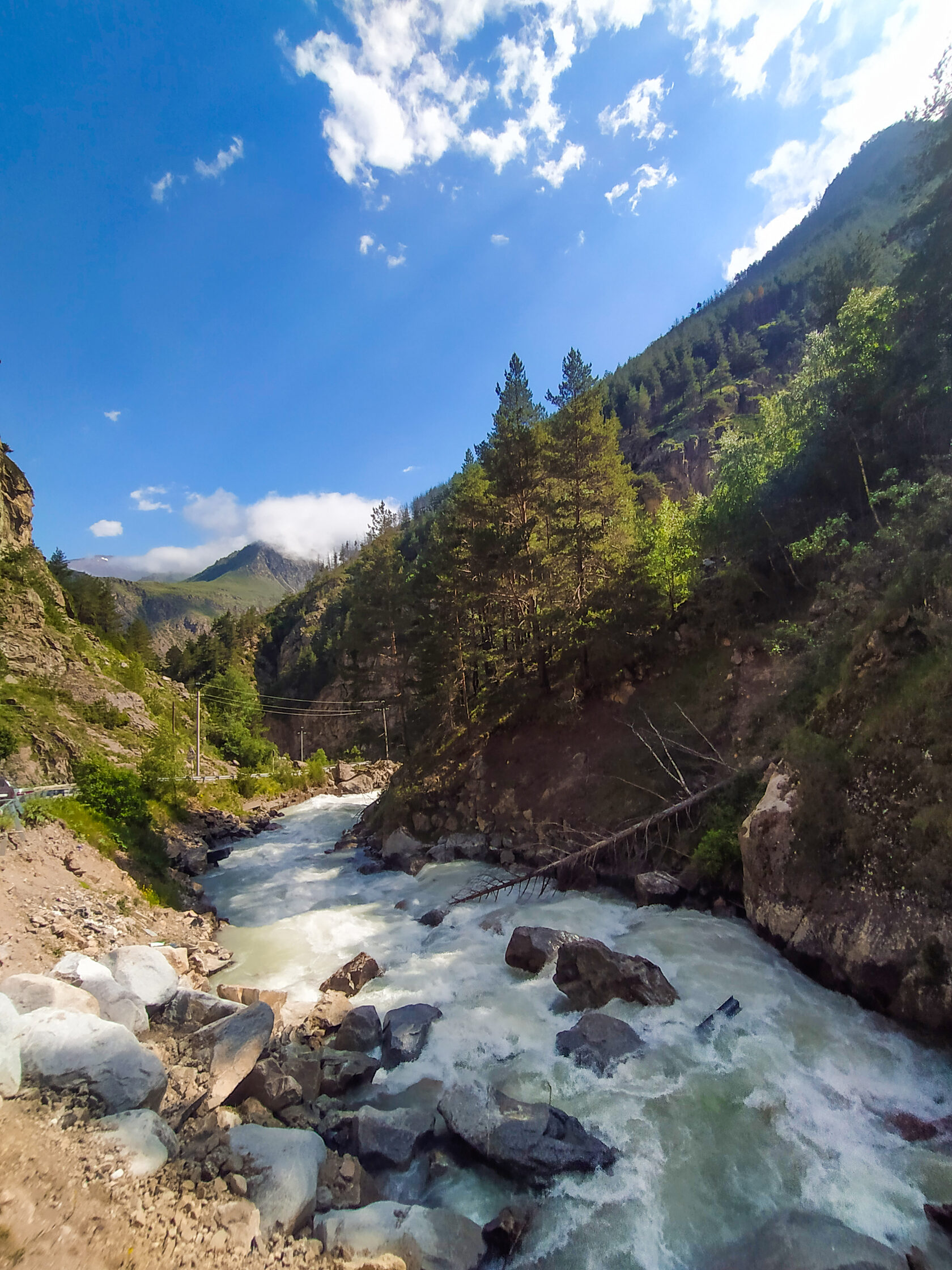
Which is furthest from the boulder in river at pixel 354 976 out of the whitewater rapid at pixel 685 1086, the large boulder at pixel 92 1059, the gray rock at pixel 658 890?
the gray rock at pixel 658 890

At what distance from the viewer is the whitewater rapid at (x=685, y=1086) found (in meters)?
5.65

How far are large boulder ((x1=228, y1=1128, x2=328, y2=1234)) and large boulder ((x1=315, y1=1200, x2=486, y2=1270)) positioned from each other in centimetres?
30

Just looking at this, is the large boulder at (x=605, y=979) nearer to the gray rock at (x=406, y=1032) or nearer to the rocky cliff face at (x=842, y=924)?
the gray rock at (x=406, y=1032)

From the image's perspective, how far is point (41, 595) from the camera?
4253 centimetres

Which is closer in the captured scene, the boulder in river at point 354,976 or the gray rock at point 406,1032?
the gray rock at point 406,1032

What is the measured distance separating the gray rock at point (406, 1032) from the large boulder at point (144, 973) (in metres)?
3.73

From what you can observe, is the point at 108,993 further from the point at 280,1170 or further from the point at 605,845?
the point at 605,845

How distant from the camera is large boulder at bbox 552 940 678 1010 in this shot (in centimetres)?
941

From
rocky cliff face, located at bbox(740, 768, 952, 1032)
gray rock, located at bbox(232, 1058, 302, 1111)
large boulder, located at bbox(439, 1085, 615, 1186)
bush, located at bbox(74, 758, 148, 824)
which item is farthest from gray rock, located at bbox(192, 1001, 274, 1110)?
bush, located at bbox(74, 758, 148, 824)

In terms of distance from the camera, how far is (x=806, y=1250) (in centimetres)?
511

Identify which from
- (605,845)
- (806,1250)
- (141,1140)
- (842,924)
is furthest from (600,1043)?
(605,845)

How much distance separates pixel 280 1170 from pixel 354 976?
5.93 metres

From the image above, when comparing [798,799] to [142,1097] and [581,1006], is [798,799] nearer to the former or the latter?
[581,1006]

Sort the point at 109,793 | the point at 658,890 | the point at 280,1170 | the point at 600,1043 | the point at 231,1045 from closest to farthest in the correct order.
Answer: the point at 280,1170 < the point at 231,1045 < the point at 600,1043 < the point at 658,890 < the point at 109,793
